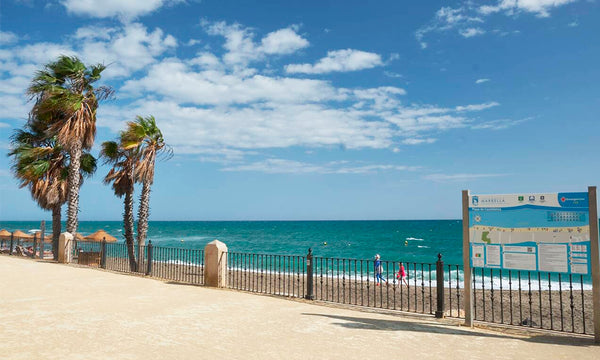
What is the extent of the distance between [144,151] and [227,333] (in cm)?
1562

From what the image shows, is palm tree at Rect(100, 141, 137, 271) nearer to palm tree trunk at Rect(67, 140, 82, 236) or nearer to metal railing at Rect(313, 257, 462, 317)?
palm tree trunk at Rect(67, 140, 82, 236)

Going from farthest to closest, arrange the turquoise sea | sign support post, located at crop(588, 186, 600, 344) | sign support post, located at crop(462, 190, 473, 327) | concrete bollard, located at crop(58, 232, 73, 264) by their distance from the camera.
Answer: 1. the turquoise sea
2. concrete bollard, located at crop(58, 232, 73, 264)
3. sign support post, located at crop(462, 190, 473, 327)
4. sign support post, located at crop(588, 186, 600, 344)

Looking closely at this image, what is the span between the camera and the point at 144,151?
21.2 metres

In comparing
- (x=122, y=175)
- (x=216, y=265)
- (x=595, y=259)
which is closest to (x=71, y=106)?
(x=122, y=175)

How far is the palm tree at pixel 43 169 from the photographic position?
934 inches

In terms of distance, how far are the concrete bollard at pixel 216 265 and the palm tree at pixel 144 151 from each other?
9139mm

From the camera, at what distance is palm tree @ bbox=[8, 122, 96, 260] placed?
23734 mm

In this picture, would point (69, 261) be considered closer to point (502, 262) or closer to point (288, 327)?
point (288, 327)

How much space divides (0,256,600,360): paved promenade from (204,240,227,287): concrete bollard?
1.63m

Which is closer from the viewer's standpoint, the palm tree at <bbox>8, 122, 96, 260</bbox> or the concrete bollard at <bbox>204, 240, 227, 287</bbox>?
the concrete bollard at <bbox>204, 240, 227, 287</bbox>

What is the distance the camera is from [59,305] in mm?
10125

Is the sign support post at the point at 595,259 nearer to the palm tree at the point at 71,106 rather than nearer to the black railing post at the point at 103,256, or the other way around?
the black railing post at the point at 103,256

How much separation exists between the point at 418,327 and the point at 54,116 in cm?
2273

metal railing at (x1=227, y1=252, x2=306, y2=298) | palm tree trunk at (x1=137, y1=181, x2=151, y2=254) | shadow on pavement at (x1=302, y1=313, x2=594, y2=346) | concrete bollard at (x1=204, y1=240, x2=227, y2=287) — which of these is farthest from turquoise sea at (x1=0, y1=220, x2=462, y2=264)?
shadow on pavement at (x1=302, y1=313, x2=594, y2=346)
